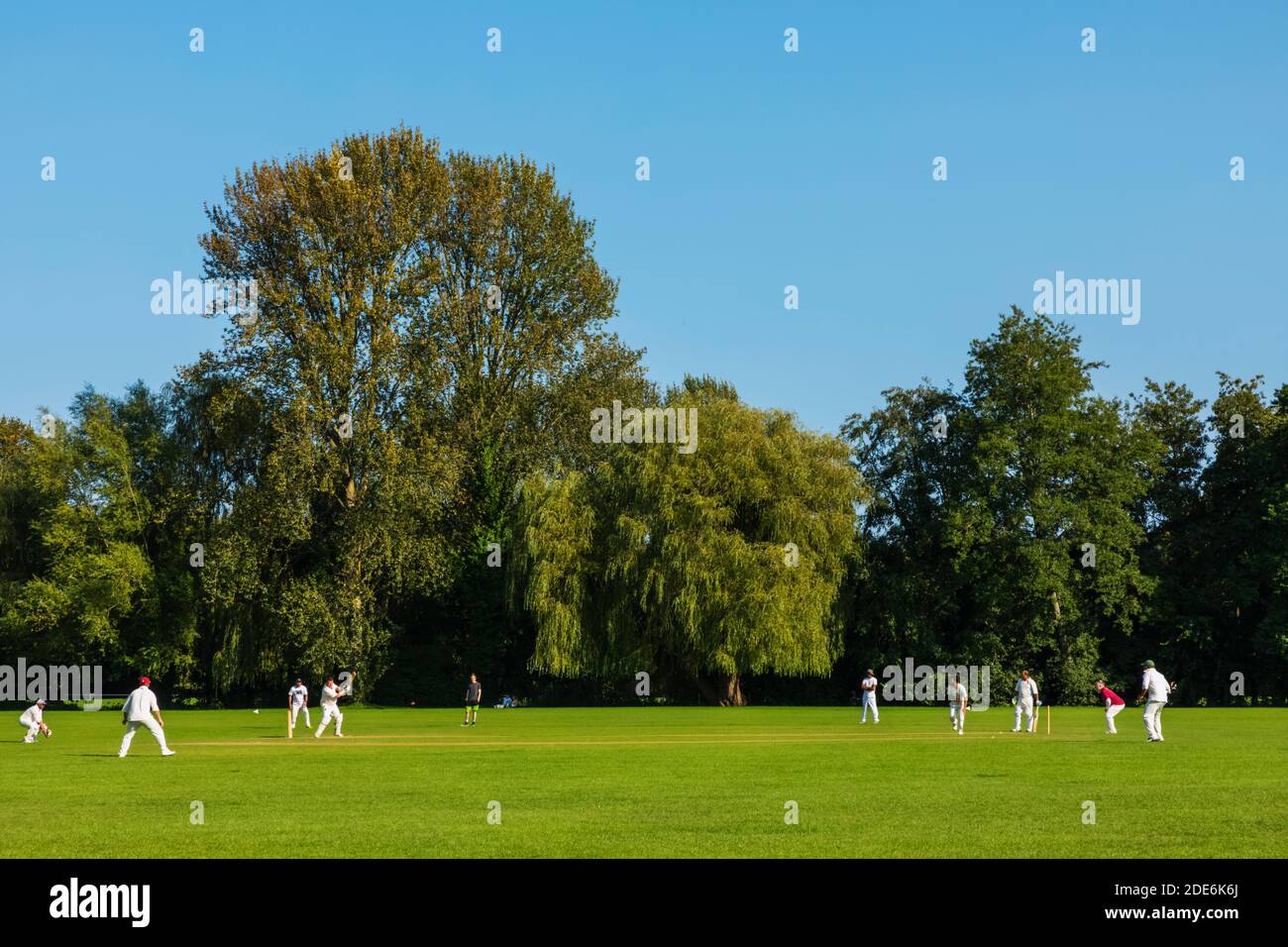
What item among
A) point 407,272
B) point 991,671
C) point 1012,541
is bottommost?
point 991,671

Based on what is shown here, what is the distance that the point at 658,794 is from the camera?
2272cm

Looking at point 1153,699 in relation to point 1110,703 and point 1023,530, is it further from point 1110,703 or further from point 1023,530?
point 1023,530

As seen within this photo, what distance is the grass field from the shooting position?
55.1 feet

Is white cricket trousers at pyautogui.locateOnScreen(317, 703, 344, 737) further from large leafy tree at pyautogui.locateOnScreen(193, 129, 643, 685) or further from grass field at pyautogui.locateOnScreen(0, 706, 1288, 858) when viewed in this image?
large leafy tree at pyautogui.locateOnScreen(193, 129, 643, 685)

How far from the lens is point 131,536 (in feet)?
263

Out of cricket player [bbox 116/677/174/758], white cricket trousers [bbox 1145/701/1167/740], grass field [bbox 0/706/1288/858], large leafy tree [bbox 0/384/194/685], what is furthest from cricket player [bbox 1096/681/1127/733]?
large leafy tree [bbox 0/384/194/685]

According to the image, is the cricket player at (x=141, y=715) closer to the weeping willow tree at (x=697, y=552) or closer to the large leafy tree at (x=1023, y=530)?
the weeping willow tree at (x=697, y=552)

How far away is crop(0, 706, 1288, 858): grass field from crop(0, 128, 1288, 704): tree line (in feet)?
94.4
